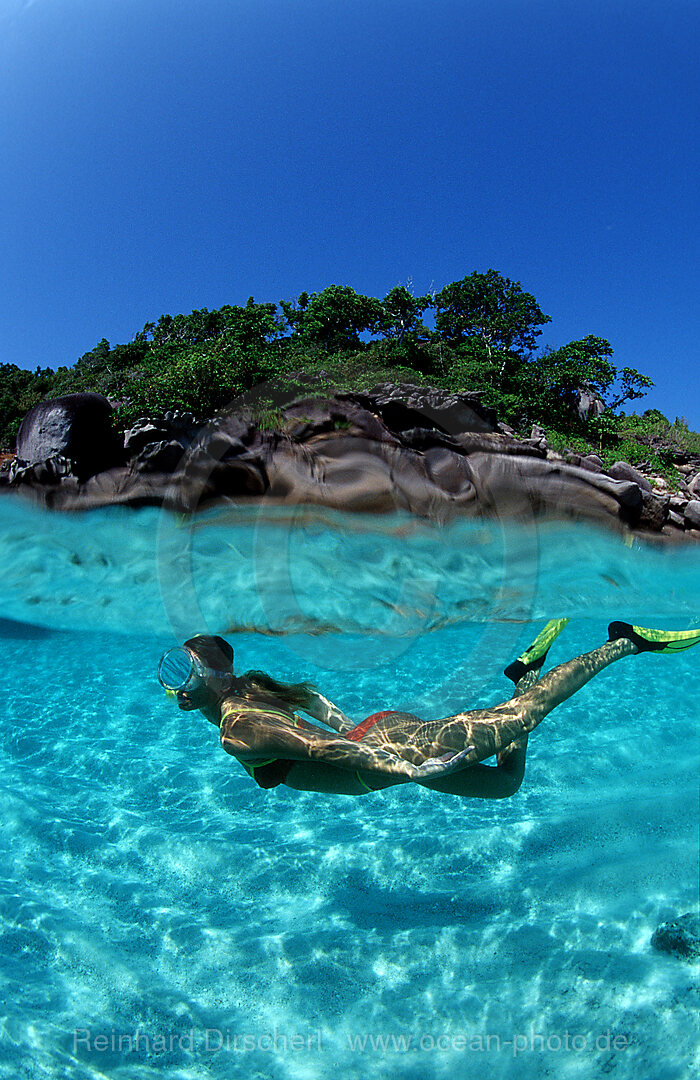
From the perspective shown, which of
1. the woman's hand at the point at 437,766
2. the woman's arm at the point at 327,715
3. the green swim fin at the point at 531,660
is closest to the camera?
the woman's hand at the point at 437,766

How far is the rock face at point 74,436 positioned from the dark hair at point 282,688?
28.1ft

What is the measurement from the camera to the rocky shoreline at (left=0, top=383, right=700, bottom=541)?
1108 cm

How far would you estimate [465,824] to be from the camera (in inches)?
268

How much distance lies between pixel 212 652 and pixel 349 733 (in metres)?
1.30

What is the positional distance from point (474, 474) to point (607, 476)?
112 inches

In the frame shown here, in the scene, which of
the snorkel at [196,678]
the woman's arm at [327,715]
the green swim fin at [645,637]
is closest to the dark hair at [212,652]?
the snorkel at [196,678]

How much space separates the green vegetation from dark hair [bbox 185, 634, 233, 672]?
37.3 feet

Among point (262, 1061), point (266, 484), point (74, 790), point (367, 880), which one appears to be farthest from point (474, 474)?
point (262, 1061)

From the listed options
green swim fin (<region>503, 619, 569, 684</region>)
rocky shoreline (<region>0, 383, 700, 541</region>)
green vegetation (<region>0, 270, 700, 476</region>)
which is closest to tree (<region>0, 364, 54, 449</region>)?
green vegetation (<region>0, 270, 700, 476</region>)

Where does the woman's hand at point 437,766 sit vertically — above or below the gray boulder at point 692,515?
below

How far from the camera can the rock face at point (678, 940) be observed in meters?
4.98

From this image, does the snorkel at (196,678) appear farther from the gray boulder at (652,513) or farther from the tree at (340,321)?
the tree at (340,321)

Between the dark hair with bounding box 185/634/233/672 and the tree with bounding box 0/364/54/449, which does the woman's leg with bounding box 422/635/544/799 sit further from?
the tree with bounding box 0/364/54/449

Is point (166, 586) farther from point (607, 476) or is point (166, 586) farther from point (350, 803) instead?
point (607, 476)
